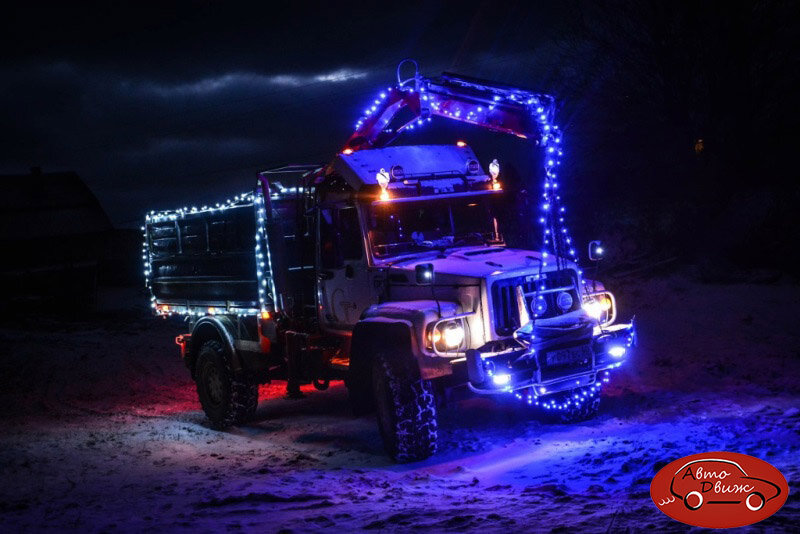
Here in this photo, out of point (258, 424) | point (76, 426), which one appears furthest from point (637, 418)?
point (76, 426)

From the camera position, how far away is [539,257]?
8156mm

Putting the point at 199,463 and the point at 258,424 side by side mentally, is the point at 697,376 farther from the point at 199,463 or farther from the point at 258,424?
the point at 199,463

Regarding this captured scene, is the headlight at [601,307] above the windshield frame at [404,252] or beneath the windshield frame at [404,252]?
beneath

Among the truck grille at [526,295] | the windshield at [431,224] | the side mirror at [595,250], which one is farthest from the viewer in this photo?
the windshield at [431,224]

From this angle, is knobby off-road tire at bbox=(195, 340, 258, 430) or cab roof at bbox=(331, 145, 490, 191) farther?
knobby off-road tire at bbox=(195, 340, 258, 430)

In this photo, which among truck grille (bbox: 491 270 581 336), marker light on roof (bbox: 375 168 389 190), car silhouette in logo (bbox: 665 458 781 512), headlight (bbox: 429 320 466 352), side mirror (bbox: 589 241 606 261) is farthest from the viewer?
marker light on roof (bbox: 375 168 389 190)

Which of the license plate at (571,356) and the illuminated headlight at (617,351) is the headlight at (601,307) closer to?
the illuminated headlight at (617,351)

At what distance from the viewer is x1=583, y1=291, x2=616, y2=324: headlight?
8.16 metres

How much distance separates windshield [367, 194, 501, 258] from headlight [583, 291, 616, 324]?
4.94 ft

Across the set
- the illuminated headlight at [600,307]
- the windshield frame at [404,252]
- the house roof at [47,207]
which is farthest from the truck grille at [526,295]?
the house roof at [47,207]

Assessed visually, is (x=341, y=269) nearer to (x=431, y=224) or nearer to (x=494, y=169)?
(x=431, y=224)

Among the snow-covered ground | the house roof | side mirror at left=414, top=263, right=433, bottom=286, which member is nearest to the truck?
side mirror at left=414, top=263, right=433, bottom=286

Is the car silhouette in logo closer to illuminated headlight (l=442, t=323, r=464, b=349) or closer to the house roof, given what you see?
illuminated headlight (l=442, t=323, r=464, b=349)

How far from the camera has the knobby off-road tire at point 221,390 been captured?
10.3 metres
